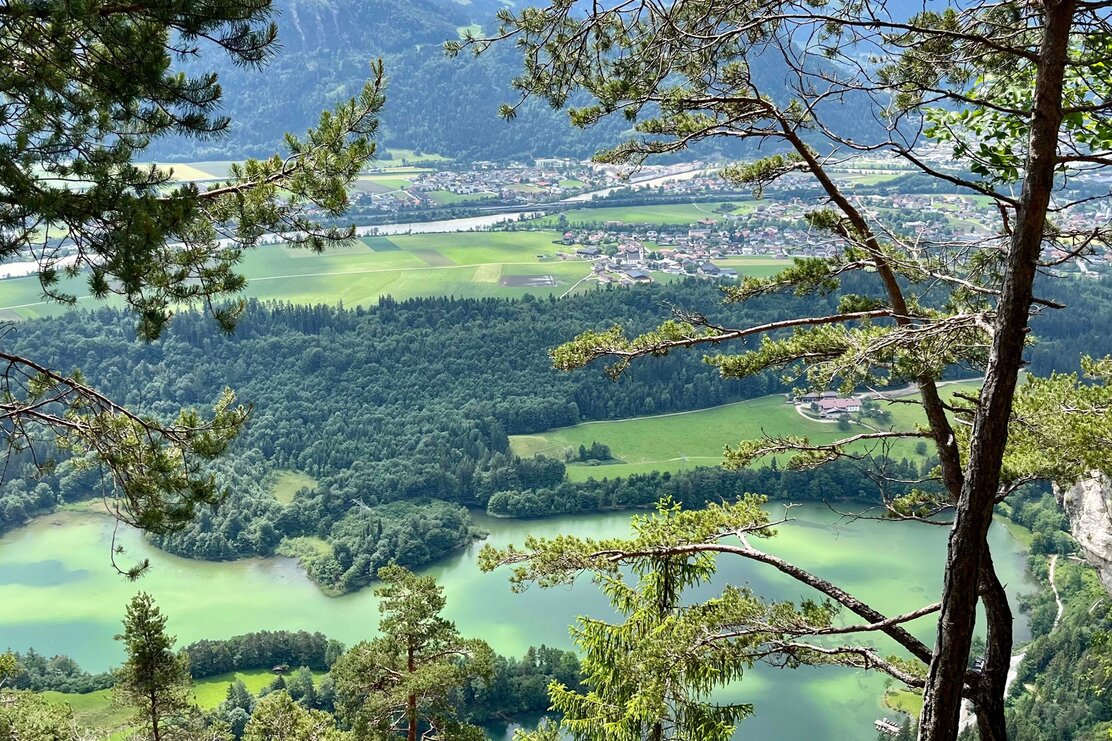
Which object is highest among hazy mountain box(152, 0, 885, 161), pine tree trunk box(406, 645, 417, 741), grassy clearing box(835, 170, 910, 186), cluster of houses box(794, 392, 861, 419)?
hazy mountain box(152, 0, 885, 161)

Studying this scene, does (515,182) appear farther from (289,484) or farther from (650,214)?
(289,484)

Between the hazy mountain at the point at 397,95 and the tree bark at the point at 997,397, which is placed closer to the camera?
the tree bark at the point at 997,397

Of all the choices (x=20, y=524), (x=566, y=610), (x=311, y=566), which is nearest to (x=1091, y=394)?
(x=566, y=610)

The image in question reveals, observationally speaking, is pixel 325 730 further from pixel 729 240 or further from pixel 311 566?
pixel 729 240

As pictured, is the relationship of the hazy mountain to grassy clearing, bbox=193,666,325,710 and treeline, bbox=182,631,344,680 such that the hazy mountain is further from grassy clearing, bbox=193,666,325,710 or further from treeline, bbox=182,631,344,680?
grassy clearing, bbox=193,666,325,710

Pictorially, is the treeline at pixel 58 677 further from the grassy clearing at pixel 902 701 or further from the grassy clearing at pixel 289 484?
the grassy clearing at pixel 902 701

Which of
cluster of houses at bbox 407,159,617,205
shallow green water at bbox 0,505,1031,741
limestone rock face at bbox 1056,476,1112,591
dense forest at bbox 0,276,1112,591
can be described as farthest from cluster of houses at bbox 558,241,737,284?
limestone rock face at bbox 1056,476,1112,591

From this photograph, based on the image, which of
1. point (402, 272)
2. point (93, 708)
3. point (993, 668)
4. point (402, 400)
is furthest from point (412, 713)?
point (402, 272)

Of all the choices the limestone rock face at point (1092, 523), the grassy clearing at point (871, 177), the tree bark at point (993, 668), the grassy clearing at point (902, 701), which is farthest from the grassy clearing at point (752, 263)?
the tree bark at point (993, 668)
